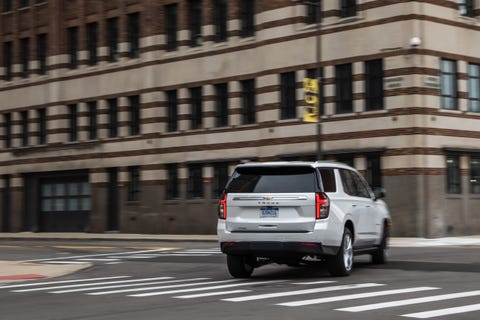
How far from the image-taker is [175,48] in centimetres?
4188

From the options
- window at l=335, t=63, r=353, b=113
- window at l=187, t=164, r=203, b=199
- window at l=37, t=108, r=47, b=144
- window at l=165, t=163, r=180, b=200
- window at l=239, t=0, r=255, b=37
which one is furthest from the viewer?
window at l=37, t=108, r=47, b=144

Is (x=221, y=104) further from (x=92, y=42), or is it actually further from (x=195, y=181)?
(x=92, y=42)

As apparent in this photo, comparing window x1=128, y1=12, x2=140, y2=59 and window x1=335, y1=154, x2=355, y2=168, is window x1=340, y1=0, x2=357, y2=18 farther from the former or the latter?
window x1=128, y1=12, x2=140, y2=59

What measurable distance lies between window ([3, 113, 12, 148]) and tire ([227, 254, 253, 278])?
37.8m

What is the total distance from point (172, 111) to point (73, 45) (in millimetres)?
8938

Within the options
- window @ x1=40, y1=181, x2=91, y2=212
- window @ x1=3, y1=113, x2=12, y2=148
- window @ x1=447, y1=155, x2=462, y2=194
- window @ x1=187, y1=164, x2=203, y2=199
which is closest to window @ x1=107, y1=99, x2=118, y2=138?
window @ x1=40, y1=181, x2=91, y2=212

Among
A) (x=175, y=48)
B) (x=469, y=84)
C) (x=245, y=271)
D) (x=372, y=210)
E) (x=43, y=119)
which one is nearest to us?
(x=245, y=271)

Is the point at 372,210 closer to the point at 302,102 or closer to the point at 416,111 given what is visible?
the point at 416,111

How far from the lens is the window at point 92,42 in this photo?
4603 cm

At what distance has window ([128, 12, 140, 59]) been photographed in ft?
143

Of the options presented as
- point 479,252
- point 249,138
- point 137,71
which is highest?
point 137,71

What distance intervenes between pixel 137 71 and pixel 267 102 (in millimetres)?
8955

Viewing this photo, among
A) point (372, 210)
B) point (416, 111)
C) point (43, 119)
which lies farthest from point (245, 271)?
point (43, 119)

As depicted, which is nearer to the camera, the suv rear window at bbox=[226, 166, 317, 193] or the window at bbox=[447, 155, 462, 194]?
the suv rear window at bbox=[226, 166, 317, 193]
